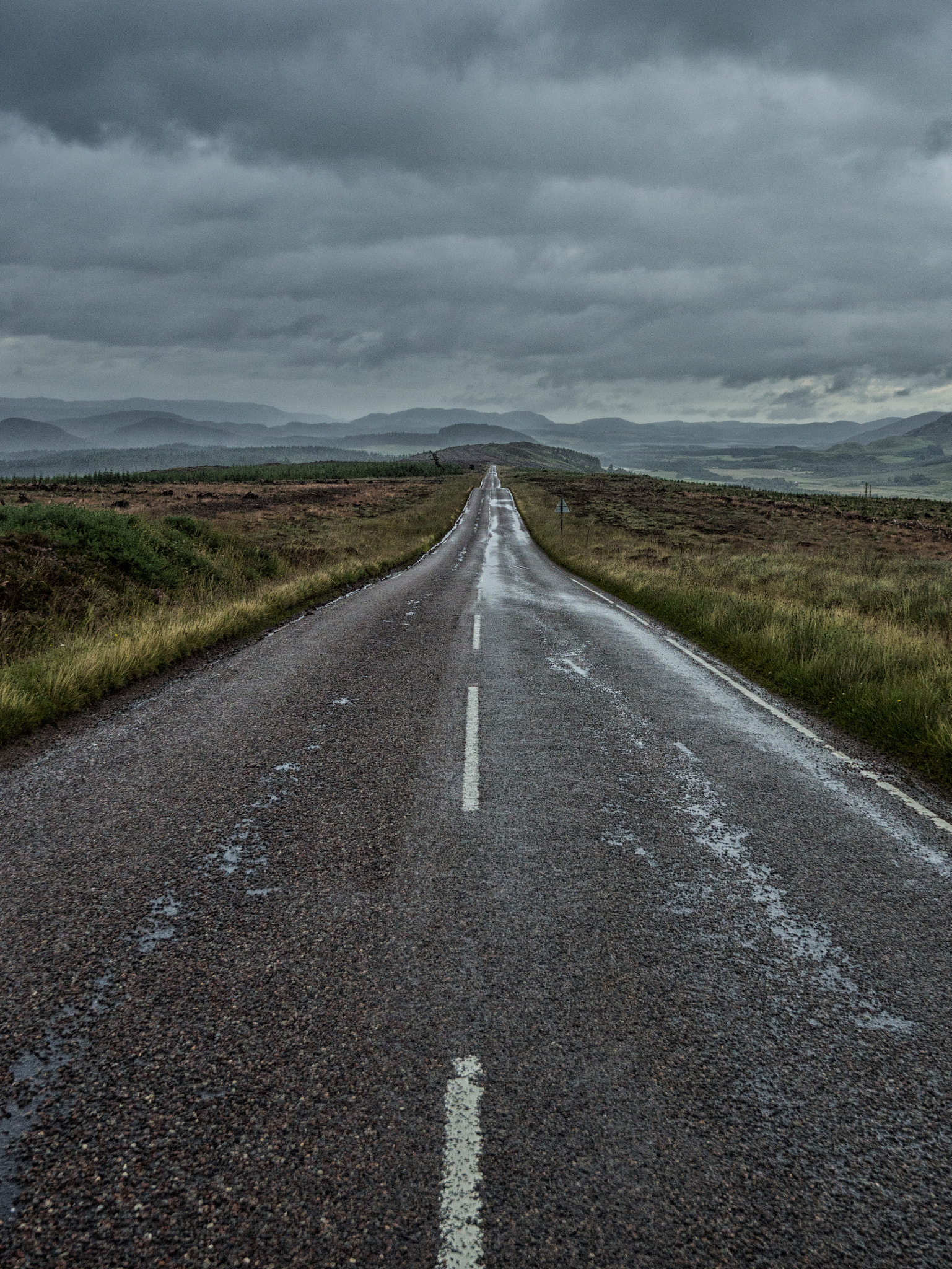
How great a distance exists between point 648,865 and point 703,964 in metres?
1.00

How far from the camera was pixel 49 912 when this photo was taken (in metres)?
3.79

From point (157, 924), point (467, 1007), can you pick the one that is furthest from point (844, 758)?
point (157, 924)

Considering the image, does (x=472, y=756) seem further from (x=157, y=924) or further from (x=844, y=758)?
(x=844, y=758)

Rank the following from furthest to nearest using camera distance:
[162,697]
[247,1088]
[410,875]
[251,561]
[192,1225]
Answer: [251,561] → [162,697] → [410,875] → [247,1088] → [192,1225]

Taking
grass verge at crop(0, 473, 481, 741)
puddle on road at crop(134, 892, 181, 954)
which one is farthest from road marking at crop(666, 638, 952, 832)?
grass verge at crop(0, 473, 481, 741)

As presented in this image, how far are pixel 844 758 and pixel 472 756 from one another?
12.8 ft

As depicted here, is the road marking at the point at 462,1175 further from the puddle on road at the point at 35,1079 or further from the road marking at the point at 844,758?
the road marking at the point at 844,758

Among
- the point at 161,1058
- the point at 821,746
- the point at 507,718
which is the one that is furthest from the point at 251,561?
the point at 161,1058

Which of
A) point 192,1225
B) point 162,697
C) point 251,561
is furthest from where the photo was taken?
point 251,561

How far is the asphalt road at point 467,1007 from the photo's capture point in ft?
7.30

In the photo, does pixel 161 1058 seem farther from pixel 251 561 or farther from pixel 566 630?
pixel 251 561

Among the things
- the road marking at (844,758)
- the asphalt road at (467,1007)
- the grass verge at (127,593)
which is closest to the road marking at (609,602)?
the road marking at (844,758)

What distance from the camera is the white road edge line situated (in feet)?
18.1

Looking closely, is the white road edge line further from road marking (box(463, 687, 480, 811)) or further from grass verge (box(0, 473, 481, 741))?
grass verge (box(0, 473, 481, 741))
